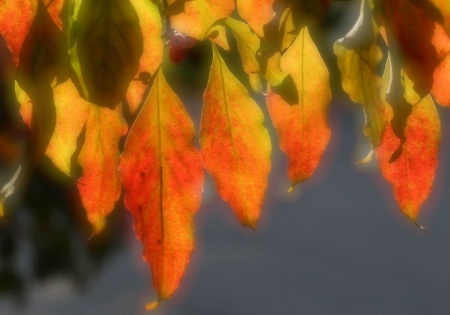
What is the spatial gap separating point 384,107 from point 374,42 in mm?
41

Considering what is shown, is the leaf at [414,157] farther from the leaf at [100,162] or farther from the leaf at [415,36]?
the leaf at [100,162]

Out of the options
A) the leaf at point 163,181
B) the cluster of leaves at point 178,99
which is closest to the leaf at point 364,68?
the cluster of leaves at point 178,99

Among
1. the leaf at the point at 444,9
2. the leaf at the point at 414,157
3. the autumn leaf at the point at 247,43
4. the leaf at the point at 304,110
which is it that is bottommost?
the leaf at the point at 414,157

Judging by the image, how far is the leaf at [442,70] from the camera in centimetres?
53

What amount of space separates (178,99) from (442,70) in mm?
167

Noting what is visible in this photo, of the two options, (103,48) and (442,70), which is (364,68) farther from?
(103,48)

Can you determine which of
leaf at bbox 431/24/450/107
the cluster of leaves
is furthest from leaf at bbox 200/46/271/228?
leaf at bbox 431/24/450/107

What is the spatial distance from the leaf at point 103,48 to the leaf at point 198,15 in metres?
0.03

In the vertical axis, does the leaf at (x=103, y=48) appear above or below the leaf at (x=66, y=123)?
above

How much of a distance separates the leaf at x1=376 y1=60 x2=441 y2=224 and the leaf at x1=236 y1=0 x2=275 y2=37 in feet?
0.34

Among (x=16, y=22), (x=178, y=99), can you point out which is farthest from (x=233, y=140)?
(x=16, y=22)

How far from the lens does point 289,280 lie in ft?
11.3

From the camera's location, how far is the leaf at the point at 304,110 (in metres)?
0.54

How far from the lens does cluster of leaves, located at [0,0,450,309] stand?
1.59 feet
